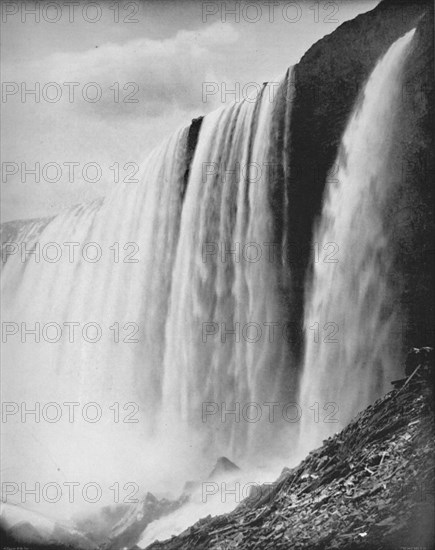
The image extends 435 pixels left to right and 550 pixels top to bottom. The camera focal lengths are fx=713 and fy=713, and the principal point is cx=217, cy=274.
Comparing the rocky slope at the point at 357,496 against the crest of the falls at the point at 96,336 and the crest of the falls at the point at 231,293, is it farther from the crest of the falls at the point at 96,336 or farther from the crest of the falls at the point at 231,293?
the crest of the falls at the point at 96,336

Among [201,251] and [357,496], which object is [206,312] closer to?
[201,251]

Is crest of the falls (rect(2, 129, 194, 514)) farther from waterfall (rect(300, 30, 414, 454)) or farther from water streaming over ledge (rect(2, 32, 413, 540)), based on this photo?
waterfall (rect(300, 30, 414, 454))

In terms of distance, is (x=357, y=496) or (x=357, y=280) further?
(x=357, y=280)

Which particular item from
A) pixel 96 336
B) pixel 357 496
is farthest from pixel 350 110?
pixel 357 496

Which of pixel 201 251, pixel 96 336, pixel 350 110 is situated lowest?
pixel 96 336

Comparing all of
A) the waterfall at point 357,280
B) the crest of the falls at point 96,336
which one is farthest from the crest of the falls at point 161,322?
the waterfall at point 357,280

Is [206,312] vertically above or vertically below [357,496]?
above

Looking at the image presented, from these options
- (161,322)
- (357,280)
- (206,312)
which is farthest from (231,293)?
(357,280)

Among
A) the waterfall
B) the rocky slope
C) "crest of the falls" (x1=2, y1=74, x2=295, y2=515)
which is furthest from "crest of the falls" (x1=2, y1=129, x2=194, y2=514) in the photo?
the waterfall
